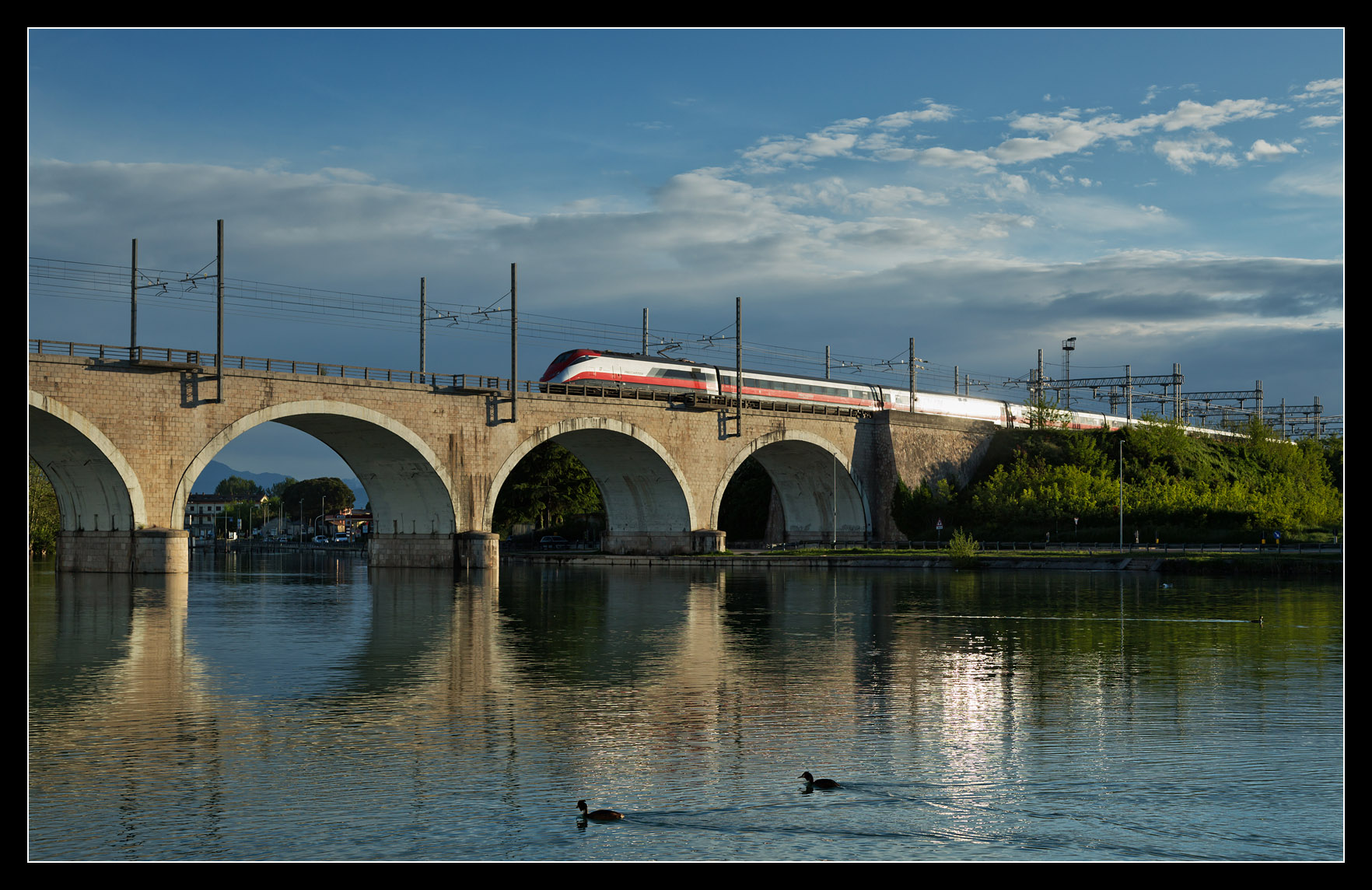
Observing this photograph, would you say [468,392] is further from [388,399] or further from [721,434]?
[721,434]

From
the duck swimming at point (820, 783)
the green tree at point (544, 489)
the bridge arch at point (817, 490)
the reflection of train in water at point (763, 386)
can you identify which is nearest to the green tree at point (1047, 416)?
the reflection of train in water at point (763, 386)

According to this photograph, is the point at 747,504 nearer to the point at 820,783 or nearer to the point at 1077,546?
the point at 1077,546

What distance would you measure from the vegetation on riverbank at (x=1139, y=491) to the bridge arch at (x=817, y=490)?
8.54ft

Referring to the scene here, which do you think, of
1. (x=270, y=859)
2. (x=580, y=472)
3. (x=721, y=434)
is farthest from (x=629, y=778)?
(x=580, y=472)

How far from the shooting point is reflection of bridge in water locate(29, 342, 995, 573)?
42312mm

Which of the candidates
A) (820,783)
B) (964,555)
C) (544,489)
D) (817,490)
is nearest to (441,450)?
(964,555)

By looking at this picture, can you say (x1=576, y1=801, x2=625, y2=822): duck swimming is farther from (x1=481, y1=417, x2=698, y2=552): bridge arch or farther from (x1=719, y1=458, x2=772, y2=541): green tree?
(x1=719, y1=458, x2=772, y2=541): green tree

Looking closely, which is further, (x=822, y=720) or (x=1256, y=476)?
(x=1256, y=476)

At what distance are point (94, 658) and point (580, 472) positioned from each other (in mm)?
71701

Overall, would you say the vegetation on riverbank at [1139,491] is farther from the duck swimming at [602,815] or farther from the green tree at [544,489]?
the duck swimming at [602,815]

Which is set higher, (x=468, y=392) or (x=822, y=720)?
(x=468, y=392)

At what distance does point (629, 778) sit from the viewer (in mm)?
10812

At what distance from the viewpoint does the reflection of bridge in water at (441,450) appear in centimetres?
4231

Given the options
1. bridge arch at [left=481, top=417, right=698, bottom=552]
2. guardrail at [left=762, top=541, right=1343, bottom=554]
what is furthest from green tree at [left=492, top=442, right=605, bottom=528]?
bridge arch at [left=481, top=417, right=698, bottom=552]
